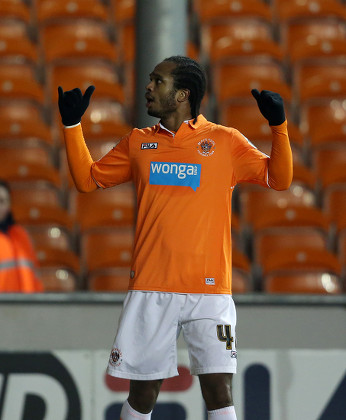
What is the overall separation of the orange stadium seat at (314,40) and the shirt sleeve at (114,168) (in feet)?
13.8

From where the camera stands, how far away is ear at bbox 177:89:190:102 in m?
3.14

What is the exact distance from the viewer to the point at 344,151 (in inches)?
250

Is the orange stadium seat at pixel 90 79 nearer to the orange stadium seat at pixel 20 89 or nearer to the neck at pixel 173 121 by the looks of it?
the orange stadium seat at pixel 20 89

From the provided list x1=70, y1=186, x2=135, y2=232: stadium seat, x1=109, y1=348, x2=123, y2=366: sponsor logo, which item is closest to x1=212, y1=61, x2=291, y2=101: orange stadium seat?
x1=70, y1=186, x2=135, y2=232: stadium seat

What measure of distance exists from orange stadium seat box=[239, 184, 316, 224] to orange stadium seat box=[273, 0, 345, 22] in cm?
218

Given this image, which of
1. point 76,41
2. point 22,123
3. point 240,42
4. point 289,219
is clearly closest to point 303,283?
point 289,219

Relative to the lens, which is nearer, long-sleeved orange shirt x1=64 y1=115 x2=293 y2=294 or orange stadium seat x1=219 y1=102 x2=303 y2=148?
long-sleeved orange shirt x1=64 y1=115 x2=293 y2=294

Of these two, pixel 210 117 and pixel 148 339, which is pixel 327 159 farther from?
pixel 148 339

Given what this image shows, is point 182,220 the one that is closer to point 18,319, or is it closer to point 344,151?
point 18,319

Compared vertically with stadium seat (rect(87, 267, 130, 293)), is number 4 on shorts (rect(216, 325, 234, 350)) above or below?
below

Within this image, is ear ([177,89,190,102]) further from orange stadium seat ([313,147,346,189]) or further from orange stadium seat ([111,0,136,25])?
orange stadium seat ([111,0,136,25])

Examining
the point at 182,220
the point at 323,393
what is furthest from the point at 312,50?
the point at 182,220

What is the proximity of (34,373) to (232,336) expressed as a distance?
125 centimetres

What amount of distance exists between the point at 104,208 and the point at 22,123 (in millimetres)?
A: 954
